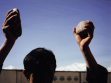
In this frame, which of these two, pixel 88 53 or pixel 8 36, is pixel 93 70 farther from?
pixel 8 36

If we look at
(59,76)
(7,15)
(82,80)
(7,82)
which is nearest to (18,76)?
(7,82)

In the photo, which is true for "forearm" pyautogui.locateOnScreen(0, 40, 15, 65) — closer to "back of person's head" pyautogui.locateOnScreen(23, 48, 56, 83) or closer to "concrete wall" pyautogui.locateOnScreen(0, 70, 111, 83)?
"back of person's head" pyautogui.locateOnScreen(23, 48, 56, 83)

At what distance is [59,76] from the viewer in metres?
22.6

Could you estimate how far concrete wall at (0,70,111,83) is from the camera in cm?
2027

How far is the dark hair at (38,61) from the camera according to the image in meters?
1.32

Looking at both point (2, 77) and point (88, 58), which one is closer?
point (88, 58)

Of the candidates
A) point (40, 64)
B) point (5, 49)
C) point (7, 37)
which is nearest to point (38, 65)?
point (40, 64)

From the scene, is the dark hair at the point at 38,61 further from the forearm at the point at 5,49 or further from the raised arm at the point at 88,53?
the raised arm at the point at 88,53

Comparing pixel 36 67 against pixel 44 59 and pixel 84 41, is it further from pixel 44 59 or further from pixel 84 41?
pixel 84 41

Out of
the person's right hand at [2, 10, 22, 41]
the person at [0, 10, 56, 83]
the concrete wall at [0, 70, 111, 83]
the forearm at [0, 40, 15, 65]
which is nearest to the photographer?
the person at [0, 10, 56, 83]

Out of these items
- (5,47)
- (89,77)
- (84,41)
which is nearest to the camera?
(5,47)

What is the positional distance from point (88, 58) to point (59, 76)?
2147 centimetres

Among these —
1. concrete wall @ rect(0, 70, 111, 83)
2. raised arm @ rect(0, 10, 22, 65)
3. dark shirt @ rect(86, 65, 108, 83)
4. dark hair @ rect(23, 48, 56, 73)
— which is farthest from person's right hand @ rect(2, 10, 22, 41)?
concrete wall @ rect(0, 70, 111, 83)

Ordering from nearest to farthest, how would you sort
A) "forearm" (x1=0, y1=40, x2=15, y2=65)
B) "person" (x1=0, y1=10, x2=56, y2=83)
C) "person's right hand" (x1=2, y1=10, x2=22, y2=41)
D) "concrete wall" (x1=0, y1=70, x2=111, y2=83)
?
"person" (x1=0, y1=10, x2=56, y2=83) → "forearm" (x1=0, y1=40, x2=15, y2=65) → "person's right hand" (x1=2, y1=10, x2=22, y2=41) → "concrete wall" (x1=0, y1=70, x2=111, y2=83)
